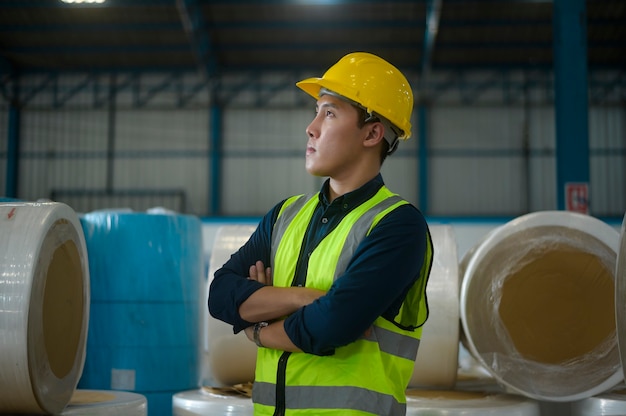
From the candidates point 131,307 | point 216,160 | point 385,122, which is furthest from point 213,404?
point 216,160

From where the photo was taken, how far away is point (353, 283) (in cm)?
205

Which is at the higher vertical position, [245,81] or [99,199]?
[245,81]

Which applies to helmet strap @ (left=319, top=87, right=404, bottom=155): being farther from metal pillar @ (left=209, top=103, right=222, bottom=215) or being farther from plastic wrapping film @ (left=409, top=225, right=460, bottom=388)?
metal pillar @ (left=209, top=103, right=222, bottom=215)

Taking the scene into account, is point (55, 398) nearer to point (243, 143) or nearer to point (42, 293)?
point (42, 293)

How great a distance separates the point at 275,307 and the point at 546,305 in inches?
87.7

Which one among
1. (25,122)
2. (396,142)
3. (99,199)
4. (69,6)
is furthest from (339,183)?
(25,122)

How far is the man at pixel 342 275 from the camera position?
207cm

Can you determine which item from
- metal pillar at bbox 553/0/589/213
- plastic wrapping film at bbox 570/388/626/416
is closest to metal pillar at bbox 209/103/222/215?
metal pillar at bbox 553/0/589/213

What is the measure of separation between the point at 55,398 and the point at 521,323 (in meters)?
2.32

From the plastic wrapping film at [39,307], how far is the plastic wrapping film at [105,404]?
0.34 ft

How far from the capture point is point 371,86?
238 centimetres

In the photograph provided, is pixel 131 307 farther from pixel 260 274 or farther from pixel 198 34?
pixel 198 34

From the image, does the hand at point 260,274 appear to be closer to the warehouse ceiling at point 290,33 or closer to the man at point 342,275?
the man at point 342,275

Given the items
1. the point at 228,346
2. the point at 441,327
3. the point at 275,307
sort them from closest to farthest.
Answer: the point at 275,307
the point at 441,327
the point at 228,346
